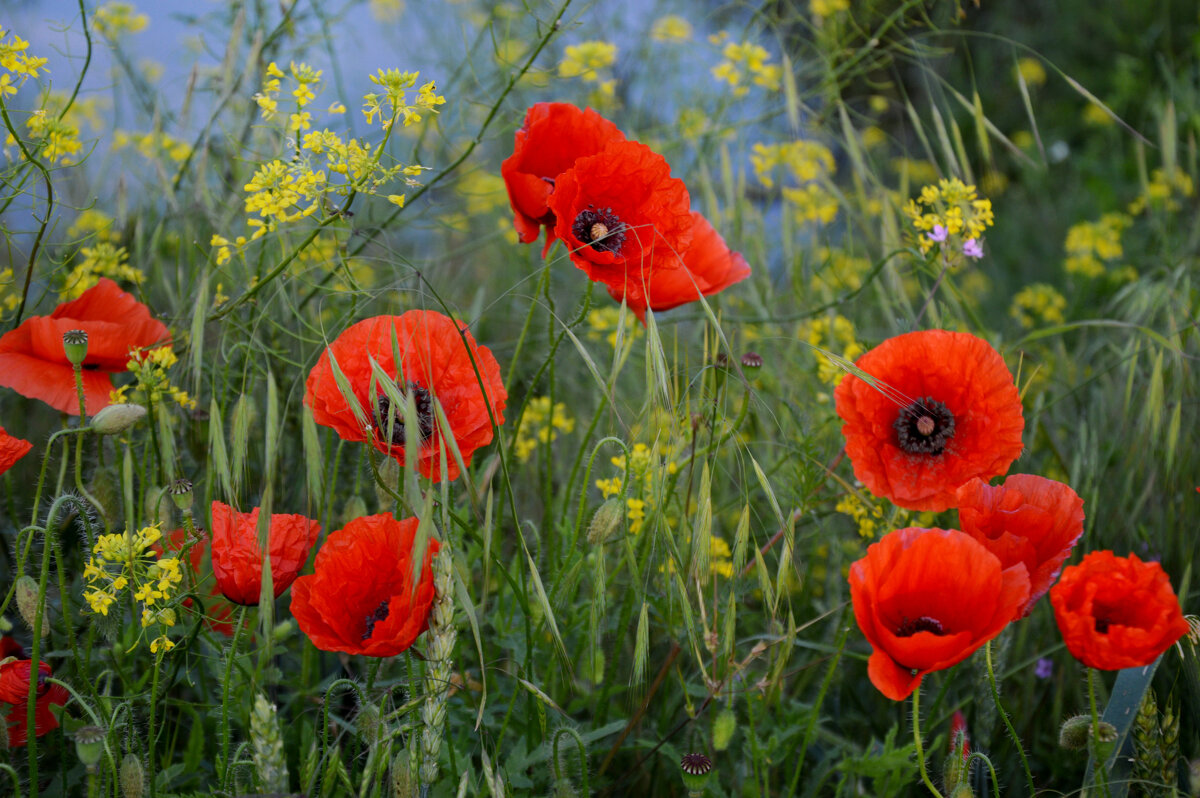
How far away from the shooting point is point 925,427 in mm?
1168

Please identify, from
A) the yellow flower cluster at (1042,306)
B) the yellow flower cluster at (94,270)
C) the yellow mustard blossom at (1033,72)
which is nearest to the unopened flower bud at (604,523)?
the yellow flower cluster at (94,270)

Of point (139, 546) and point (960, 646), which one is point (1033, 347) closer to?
point (960, 646)

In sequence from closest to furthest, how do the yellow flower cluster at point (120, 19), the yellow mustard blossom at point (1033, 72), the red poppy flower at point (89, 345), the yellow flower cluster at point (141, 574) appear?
1. the yellow flower cluster at point (141, 574)
2. the red poppy flower at point (89, 345)
3. the yellow flower cluster at point (120, 19)
4. the yellow mustard blossom at point (1033, 72)

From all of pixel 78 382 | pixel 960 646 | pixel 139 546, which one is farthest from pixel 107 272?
pixel 960 646

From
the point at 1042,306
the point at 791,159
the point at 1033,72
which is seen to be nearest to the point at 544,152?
the point at 791,159

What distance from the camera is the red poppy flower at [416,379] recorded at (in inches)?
39.8

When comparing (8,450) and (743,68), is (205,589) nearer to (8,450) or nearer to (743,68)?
(8,450)

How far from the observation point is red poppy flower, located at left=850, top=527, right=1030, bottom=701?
34.9 inches

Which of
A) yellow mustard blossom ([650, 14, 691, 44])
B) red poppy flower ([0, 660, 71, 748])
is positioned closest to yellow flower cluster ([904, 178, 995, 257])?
red poppy flower ([0, 660, 71, 748])

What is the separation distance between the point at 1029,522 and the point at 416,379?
730 millimetres

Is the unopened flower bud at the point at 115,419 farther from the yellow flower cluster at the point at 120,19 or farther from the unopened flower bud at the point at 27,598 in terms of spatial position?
the yellow flower cluster at the point at 120,19

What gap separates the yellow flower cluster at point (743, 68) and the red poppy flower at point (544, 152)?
3.23 feet

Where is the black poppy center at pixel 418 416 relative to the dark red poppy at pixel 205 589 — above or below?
above

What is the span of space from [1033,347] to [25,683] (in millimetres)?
2626
